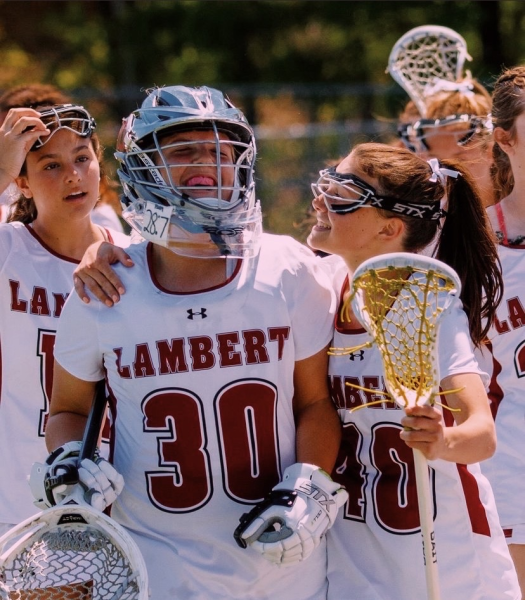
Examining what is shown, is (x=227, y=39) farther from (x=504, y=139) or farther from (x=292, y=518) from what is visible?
(x=292, y=518)

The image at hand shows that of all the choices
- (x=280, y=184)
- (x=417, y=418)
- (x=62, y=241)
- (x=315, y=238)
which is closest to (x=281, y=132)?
(x=280, y=184)

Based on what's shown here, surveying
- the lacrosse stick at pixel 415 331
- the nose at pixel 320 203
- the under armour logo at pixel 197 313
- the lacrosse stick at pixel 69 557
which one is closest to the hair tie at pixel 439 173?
the nose at pixel 320 203

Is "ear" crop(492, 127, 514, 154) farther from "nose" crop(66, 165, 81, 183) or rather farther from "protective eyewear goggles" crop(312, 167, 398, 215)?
"nose" crop(66, 165, 81, 183)

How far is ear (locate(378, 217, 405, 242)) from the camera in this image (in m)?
3.47

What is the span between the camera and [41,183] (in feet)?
14.5

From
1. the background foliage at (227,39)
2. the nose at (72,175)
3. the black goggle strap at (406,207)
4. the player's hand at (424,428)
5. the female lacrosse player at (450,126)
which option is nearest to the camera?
the player's hand at (424,428)

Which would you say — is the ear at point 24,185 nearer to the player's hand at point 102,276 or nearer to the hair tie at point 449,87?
the player's hand at point 102,276

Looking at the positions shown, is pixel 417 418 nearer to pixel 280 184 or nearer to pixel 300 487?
pixel 300 487

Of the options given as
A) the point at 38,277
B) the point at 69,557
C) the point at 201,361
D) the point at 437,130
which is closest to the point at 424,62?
the point at 437,130

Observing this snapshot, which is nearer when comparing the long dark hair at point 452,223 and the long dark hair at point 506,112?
the long dark hair at point 452,223

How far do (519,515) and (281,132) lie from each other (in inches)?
371

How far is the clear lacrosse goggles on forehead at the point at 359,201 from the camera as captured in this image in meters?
3.44

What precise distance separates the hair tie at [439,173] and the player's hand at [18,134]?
58.8 inches

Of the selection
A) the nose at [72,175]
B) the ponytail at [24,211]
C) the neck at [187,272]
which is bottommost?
the ponytail at [24,211]
